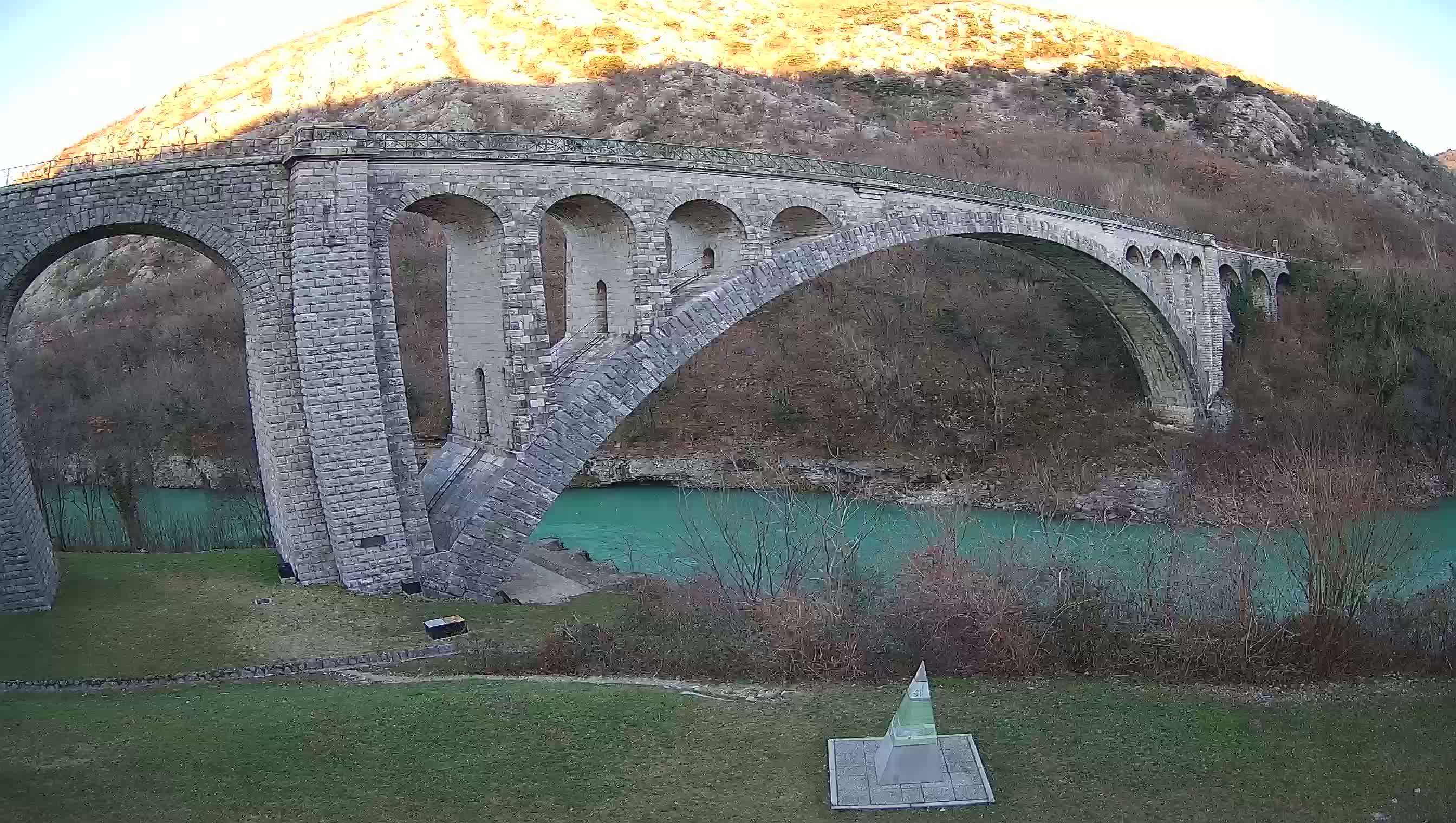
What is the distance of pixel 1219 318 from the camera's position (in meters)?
37.9

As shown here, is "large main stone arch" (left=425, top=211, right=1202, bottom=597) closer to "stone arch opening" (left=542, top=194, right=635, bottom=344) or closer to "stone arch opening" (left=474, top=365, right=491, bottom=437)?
"stone arch opening" (left=542, top=194, right=635, bottom=344)

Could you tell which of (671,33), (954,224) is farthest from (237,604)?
(671,33)

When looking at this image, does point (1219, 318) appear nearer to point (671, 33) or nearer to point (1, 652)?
point (1, 652)

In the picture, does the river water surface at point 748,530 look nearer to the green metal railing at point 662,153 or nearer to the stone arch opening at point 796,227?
the stone arch opening at point 796,227

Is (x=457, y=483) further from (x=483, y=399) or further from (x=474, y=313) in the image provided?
(x=474, y=313)

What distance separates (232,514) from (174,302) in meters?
25.6

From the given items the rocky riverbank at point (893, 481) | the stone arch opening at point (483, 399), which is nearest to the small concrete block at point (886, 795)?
the stone arch opening at point (483, 399)

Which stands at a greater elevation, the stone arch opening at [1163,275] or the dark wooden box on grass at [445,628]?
the stone arch opening at [1163,275]

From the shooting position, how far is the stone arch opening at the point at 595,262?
20.1 metres

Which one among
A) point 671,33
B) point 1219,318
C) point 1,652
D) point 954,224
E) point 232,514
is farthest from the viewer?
point 671,33

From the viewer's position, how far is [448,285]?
20469 millimetres

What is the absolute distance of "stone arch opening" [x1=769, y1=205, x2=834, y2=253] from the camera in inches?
920

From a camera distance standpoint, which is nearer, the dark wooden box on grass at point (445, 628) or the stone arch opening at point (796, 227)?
the dark wooden box on grass at point (445, 628)

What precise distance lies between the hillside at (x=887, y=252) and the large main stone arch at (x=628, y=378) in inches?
517
